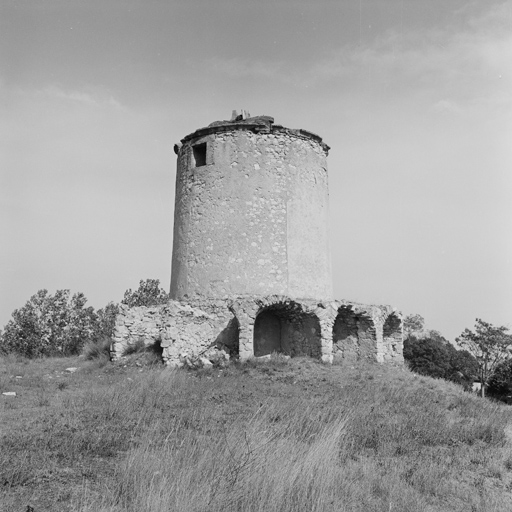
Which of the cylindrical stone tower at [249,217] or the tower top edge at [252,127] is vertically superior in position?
the tower top edge at [252,127]

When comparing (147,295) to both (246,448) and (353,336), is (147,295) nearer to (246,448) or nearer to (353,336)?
(353,336)

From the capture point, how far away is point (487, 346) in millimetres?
39250

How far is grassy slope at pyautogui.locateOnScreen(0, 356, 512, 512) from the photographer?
15.5ft

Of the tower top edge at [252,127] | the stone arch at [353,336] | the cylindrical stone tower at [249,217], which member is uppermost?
the tower top edge at [252,127]

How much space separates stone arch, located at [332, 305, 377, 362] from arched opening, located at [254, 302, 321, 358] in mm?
1340

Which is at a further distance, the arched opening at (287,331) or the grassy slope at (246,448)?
the arched opening at (287,331)

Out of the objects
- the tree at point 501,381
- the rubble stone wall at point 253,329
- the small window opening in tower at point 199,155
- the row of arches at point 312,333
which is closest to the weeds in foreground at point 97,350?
the rubble stone wall at point 253,329

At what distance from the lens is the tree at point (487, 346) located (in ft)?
124

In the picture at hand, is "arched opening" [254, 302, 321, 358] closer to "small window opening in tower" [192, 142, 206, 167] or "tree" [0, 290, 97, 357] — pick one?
"small window opening in tower" [192, 142, 206, 167]

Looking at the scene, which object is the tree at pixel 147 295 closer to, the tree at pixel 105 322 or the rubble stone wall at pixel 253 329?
the tree at pixel 105 322

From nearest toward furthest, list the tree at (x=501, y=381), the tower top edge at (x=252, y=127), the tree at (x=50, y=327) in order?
the tower top edge at (x=252, y=127) < the tree at (x=50, y=327) < the tree at (x=501, y=381)

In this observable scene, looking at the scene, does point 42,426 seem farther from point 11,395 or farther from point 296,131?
point 296,131

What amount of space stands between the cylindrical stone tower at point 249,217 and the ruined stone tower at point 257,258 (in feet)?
0.11

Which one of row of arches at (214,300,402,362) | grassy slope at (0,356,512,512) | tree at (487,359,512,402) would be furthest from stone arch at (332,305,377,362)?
tree at (487,359,512,402)
